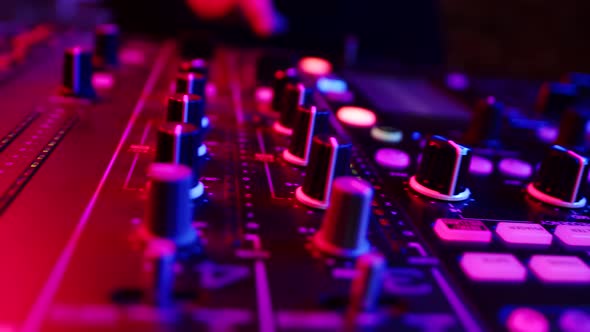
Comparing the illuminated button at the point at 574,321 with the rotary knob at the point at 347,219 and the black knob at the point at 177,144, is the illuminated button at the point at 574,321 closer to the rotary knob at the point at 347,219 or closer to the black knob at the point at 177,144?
the rotary knob at the point at 347,219

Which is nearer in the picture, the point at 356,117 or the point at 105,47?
the point at 356,117

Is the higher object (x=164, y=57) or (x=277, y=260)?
(x=164, y=57)

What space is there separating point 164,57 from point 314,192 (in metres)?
0.79

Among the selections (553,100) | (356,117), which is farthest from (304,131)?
(553,100)

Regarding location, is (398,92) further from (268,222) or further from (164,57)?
(268,222)

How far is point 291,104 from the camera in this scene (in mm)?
894

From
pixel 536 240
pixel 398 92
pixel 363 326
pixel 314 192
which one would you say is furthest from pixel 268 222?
pixel 398 92

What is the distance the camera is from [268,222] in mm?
606

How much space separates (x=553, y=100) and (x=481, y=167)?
479mm

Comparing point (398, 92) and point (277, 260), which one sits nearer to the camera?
point (277, 260)

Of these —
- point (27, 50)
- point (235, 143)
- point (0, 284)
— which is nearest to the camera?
point (0, 284)

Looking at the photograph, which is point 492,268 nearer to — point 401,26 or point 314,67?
point 314,67

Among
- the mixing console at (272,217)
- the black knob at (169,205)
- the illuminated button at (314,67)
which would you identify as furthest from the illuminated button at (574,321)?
the illuminated button at (314,67)

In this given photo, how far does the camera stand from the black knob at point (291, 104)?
2.90 feet
